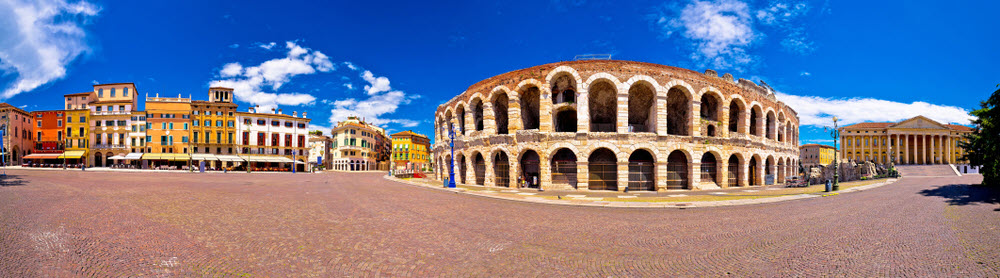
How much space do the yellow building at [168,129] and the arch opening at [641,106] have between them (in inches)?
2608

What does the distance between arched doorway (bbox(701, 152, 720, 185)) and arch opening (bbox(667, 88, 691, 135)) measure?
250 cm

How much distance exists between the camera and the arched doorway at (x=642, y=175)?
2498 cm

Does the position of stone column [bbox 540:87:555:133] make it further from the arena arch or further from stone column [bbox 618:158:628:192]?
stone column [bbox 618:158:628:192]

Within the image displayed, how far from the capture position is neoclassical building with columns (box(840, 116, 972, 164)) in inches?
3290

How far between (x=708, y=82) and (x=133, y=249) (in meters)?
30.4

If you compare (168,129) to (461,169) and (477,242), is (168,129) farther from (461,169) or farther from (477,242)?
(477,242)

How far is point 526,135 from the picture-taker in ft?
84.1

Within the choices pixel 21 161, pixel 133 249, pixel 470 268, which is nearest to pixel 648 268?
pixel 470 268

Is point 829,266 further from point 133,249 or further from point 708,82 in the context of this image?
point 708,82

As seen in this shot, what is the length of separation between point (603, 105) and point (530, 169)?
24.6 ft

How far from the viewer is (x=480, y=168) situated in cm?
3084

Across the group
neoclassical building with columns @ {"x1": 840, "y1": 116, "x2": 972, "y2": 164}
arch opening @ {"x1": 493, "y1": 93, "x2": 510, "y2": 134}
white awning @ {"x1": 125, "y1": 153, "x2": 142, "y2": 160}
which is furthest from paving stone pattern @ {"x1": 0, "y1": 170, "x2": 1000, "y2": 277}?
neoclassical building with columns @ {"x1": 840, "y1": 116, "x2": 972, "y2": 164}

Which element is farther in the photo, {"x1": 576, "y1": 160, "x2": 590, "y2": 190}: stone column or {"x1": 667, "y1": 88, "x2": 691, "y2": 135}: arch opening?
{"x1": 667, "y1": 88, "x2": 691, "y2": 135}: arch opening

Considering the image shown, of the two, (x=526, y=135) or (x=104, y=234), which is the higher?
(x=526, y=135)
